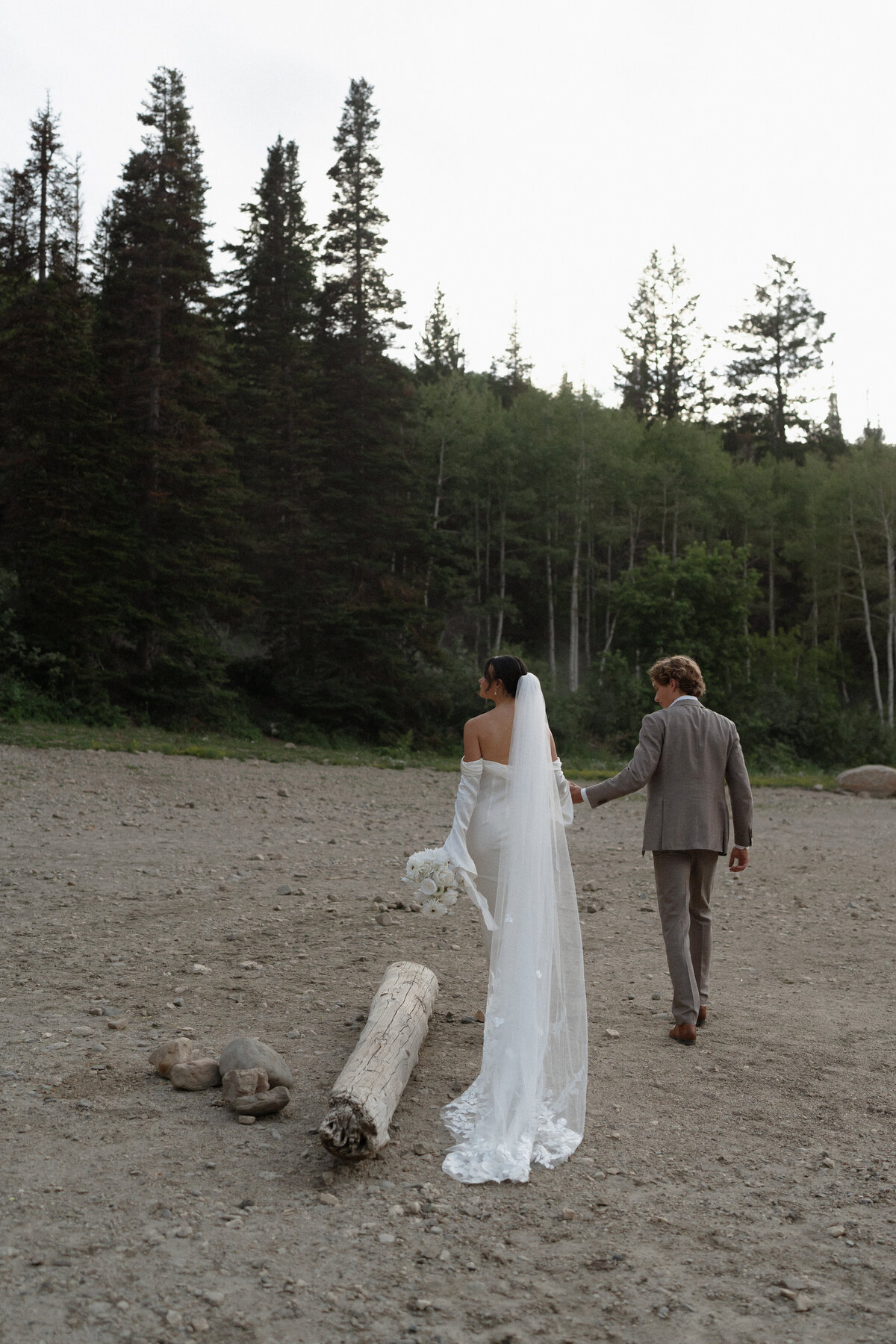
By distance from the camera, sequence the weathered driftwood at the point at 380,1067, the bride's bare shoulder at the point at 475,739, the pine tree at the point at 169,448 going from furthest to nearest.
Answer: the pine tree at the point at 169,448 < the bride's bare shoulder at the point at 475,739 < the weathered driftwood at the point at 380,1067

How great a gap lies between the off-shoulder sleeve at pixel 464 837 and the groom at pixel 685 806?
1.85 ft

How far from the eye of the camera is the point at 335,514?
105ft

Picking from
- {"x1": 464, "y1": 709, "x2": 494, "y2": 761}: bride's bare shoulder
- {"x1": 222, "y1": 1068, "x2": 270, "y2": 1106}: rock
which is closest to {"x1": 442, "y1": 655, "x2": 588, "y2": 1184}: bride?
{"x1": 464, "y1": 709, "x2": 494, "y2": 761}: bride's bare shoulder

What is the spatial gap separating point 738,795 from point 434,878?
189cm

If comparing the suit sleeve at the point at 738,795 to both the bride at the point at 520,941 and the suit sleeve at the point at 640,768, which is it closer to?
the suit sleeve at the point at 640,768

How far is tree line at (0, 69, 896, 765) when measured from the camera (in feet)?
82.7

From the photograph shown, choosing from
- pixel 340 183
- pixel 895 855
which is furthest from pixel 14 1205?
pixel 340 183

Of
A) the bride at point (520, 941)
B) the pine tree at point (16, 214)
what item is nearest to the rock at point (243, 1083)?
the bride at point (520, 941)

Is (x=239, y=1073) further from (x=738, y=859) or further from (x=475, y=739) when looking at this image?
(x=738, y=859)

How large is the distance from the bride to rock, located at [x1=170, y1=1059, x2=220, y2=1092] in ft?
3.66

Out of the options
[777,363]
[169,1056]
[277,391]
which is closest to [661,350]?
[777,363]

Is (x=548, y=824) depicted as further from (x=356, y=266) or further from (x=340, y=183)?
(x=340, y=183)

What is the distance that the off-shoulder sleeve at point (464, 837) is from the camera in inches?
215

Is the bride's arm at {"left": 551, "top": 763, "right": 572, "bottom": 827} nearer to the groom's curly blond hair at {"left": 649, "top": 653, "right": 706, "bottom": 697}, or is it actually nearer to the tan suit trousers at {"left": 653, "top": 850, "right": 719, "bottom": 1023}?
the tan suit trousers at {"left": 653, "top": 850, "right": 719, "bottom": 1023}
